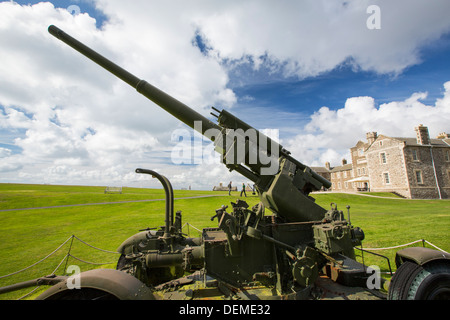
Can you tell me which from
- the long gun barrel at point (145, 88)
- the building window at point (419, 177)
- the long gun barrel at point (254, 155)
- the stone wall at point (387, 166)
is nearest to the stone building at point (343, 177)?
the stone wall at point (387, 166)

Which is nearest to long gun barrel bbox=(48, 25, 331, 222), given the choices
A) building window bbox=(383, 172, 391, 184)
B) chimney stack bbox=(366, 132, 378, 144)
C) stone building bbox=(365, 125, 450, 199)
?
stone building bbox=(365, 125, 450, 199)

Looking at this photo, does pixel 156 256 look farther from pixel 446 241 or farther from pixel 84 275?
pixel 446 241

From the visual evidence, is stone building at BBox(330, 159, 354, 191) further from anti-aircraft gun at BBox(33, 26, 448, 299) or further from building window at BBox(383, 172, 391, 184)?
anti-aircraft gun at BBox(33, 26, 448, 299)

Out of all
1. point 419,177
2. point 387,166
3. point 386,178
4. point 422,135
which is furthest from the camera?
point 386,178

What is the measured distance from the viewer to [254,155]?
5336 millimetres

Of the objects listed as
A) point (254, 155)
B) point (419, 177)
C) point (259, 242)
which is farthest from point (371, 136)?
point (259, 242)

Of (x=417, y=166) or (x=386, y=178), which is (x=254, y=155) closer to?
(x=417, y=166)

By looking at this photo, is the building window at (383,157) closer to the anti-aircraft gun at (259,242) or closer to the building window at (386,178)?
the building window at (386,178)

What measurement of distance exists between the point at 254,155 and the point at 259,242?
6.33 ft

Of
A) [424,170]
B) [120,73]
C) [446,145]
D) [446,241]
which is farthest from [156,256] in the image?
[446,145]

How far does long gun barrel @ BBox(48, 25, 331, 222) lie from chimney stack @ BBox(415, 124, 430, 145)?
41.2 metres

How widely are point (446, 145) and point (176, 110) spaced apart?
4712 cm

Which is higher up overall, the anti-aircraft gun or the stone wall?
the stone wall

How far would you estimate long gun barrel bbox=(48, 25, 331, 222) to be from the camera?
5090 millimetres
